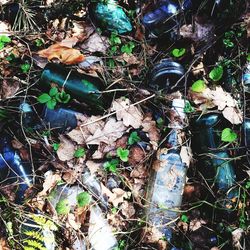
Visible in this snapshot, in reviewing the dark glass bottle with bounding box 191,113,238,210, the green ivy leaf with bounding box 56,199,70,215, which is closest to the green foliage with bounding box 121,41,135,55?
the dark glass bottle with bounding box 191,113,238,210

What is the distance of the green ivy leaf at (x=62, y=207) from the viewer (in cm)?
217

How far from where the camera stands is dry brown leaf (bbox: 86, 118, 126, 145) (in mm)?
2244

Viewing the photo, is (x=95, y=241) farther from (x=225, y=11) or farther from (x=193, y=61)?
(x=225, y=11)

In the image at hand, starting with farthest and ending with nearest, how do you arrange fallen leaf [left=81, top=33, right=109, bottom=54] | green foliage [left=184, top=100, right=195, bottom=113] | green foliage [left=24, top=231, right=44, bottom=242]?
fallen leaf [left=81, top=33, right=109, bottom=54] < green foliage [left=184, top=100, right=195, bottom=113] < green foliage [left=24, top=231, right=44, bottom=242]

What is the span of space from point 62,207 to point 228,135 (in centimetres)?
106

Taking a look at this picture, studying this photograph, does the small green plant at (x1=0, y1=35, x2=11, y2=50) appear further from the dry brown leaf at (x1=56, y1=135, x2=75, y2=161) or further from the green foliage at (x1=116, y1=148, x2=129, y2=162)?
the green foliage at (x1=116, y1=148, x2=129, y2=162)

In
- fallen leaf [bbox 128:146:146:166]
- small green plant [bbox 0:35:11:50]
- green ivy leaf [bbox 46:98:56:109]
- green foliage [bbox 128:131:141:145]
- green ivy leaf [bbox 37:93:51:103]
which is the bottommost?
fallen leaf [bbox 128:146:146:166]

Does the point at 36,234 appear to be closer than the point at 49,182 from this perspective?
Yes

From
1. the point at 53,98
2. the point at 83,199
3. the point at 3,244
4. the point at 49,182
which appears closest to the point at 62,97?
the point at 53,98

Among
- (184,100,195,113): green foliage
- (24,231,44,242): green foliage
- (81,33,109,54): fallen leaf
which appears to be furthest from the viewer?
(81,33,109,54): fallen leaf

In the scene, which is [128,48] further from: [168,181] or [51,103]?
[168,181]

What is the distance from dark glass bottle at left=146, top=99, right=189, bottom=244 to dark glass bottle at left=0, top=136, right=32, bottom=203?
76 cm

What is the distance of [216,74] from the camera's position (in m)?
2.25

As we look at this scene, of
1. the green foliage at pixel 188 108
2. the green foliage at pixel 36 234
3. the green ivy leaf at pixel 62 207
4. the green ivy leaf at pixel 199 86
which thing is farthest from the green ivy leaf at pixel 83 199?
the green ivy leaf at pixel 199 86
